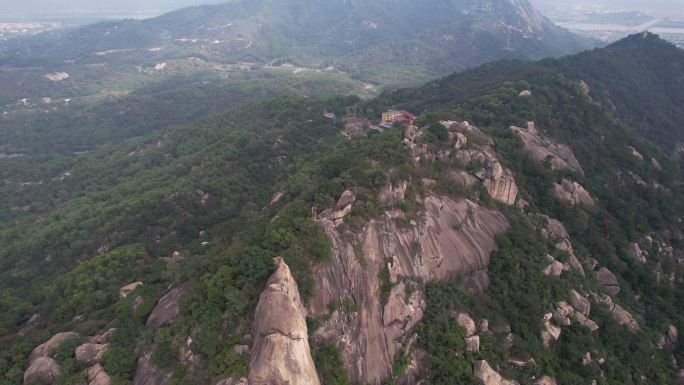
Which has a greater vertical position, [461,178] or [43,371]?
[461,178]

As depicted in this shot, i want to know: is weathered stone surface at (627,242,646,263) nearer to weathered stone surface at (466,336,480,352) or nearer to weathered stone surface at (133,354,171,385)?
weathered stone surface at (466,336,480,352)

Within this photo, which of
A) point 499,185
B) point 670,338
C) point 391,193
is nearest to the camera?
point 391,193

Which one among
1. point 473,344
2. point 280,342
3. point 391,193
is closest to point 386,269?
point 391,193

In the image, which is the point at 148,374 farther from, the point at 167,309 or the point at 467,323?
the point at 467,323

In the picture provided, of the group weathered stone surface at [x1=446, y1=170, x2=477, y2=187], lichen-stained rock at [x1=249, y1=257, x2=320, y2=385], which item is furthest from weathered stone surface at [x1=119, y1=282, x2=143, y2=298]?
weathered stone surface at [x1=446, y1=170, x2=477, y2=187]

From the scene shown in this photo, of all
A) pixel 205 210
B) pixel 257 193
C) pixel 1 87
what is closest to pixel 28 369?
pixel 205 210

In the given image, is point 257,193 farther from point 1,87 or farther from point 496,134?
point 1,87

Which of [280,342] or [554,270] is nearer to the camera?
[280,342]
